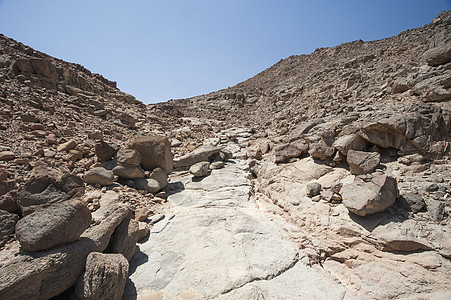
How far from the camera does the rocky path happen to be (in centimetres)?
291

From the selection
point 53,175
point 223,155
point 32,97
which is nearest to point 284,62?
point 223,155

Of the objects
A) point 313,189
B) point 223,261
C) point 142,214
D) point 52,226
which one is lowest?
point 223,261

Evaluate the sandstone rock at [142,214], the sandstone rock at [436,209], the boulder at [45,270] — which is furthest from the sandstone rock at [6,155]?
the sandstone rock at [436,209]

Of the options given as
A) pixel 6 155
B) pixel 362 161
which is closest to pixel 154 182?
pixel 6 155

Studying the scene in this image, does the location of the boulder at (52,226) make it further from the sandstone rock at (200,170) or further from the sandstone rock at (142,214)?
the sandstone rock at (200,170)

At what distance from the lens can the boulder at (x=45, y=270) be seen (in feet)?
7.00

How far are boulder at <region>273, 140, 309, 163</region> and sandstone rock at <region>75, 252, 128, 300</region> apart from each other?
623 cm

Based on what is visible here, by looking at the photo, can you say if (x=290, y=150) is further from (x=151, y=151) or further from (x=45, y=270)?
(x=45, y=270)

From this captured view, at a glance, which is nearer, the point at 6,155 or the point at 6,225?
the point at 6,225

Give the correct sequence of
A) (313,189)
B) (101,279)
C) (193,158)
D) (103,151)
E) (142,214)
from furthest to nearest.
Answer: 1. (193,158)
2. (103,151)
3. (313,189)
4. (142,214)
5. (101,279)

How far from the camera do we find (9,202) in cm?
290

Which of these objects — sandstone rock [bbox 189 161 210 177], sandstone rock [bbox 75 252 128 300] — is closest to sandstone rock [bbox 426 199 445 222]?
sandstone rock [bbox 75 252 128 300]

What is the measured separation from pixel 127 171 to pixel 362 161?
6.48m

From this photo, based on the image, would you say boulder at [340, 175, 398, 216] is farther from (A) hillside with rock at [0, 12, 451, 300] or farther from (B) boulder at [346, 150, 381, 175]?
(B) boulder at [346, 150, 381, 175]
